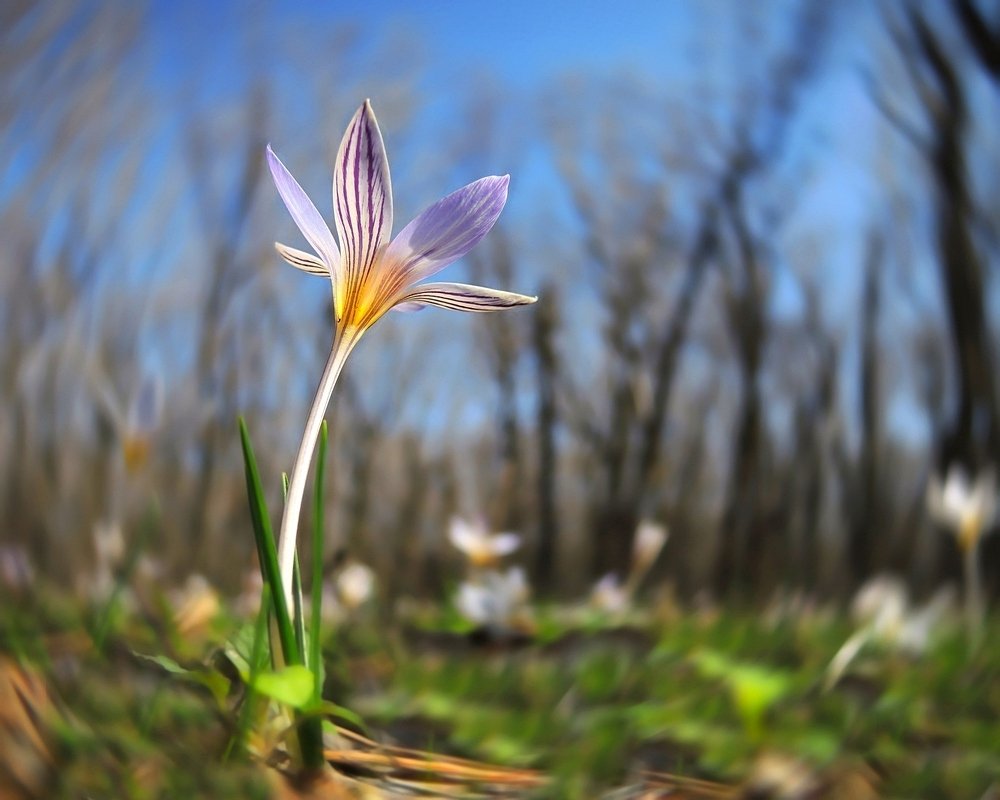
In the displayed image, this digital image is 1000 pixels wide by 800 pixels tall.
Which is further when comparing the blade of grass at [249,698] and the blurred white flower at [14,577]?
the blurred white flower at [14,577]

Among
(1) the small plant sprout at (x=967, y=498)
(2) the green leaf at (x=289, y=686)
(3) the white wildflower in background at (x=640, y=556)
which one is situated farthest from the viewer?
(3) the white wildflower in background at (x=640, y=556)

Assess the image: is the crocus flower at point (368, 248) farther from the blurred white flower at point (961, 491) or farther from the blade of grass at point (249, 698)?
the blurred white flower at point (961, 491)

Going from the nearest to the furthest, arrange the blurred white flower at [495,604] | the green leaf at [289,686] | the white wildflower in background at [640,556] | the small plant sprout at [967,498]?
the green leaf at [289,686] < the blurred white flower at [495,604] < the small plant sprout at [967,498] < the white wildflower in background at [640,556]

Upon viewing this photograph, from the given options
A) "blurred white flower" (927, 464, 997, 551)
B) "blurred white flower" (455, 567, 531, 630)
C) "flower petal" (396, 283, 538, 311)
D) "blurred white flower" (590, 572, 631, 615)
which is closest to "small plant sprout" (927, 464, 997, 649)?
"blurred white flower" (927, 464, 997, 551)

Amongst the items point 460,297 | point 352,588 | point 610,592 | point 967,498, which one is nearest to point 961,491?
point 967,498

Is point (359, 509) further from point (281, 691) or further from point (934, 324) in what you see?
point (281, 691)

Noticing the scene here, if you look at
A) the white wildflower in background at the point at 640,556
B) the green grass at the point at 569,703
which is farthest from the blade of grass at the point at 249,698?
the white wildflower in background at the point at 640,556

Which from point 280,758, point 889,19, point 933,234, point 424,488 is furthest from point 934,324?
point 280,758
